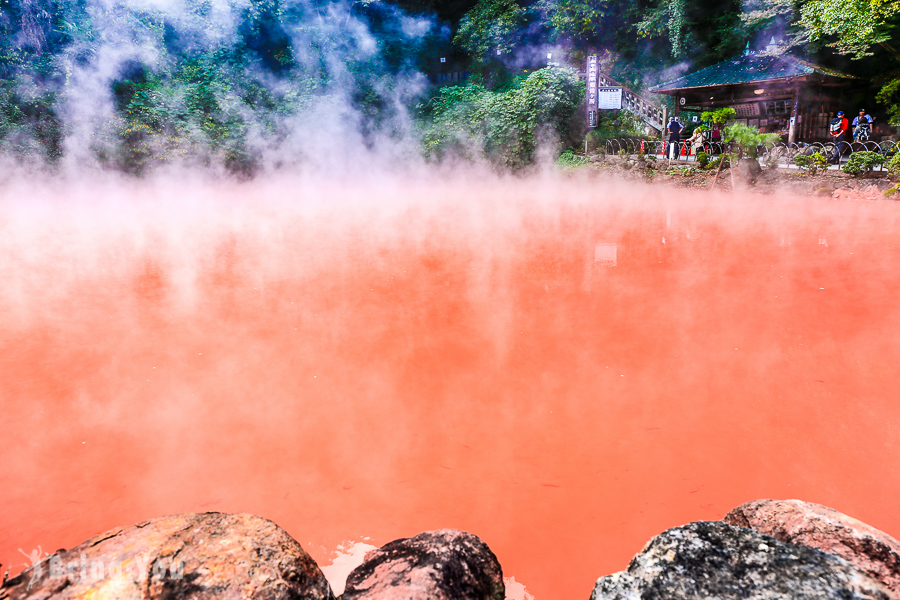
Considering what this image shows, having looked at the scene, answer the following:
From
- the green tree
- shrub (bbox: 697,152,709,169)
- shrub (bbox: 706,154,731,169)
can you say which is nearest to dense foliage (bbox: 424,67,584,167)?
the green tree

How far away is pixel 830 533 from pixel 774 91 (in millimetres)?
13718

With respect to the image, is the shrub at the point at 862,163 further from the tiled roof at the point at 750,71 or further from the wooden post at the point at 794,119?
the tiled roof at the point at 750,71

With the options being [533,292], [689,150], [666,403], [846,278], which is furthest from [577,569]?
[689,150]

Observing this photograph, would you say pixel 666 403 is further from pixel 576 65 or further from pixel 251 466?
pixel 576 65

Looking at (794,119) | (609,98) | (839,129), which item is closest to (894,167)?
(839,129)

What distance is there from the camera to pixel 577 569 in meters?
1.88

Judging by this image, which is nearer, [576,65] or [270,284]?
[270,284]

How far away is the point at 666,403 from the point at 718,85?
11755 mm

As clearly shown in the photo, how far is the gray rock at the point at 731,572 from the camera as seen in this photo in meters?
1.13

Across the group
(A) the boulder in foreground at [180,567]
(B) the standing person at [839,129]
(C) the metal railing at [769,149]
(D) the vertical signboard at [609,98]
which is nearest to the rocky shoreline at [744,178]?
(C) the metal railing at [769,149]

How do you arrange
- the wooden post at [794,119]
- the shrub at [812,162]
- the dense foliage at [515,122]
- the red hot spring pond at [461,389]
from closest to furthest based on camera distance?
1. the red hot spring pond at [461,389]
2. the shrub at [812,162]
3. the wooden post at [794,119]
4. the dense foliage at [515,122]

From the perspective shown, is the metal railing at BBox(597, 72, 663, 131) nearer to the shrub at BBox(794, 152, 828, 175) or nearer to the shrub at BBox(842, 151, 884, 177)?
the shrub at BBox(794, 152, 828, 175)

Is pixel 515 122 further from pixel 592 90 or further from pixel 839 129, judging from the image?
pixel 839 129

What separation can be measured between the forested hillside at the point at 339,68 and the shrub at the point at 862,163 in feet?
10.0
